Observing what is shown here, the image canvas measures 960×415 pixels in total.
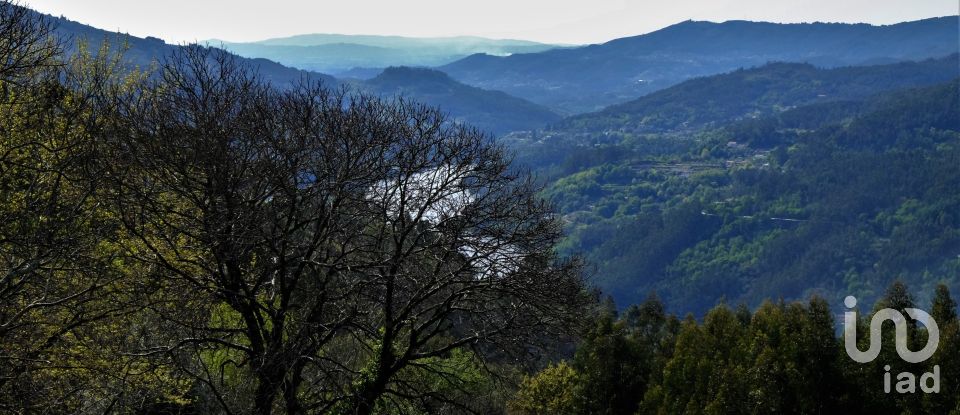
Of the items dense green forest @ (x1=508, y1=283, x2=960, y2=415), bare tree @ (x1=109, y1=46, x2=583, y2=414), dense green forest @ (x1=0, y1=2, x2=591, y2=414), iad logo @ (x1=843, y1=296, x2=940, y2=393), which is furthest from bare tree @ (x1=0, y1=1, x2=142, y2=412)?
iad logo @ (x1=843, y1=296, x2=940, y2=393)

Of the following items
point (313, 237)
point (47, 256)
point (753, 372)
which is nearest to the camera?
point (47, 256)

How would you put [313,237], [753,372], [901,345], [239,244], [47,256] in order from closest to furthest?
[47,256], [239,244], [313,237], [901,345], [753,372]

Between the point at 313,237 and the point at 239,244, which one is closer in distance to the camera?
the point at 239,244

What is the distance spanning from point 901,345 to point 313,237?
76.9 ft

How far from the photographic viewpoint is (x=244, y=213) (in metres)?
13.1

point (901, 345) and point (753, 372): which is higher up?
point (901, 345)

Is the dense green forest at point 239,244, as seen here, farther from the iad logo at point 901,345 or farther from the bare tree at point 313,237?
the iad logo at point 901,345

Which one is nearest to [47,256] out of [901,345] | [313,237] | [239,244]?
[239,244]

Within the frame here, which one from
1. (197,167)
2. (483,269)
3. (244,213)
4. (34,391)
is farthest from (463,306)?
(34,391)

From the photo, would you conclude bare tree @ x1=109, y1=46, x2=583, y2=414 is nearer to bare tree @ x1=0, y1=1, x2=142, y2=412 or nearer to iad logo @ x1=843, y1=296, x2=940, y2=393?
bare tree @ x1=0, y1=1, x2=142, y2=412

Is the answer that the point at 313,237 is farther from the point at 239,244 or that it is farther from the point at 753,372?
the point at 753,372

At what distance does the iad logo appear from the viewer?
89.2ft

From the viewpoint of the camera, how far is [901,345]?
2891 cm

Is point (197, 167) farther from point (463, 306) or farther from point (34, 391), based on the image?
point (463, 306)
